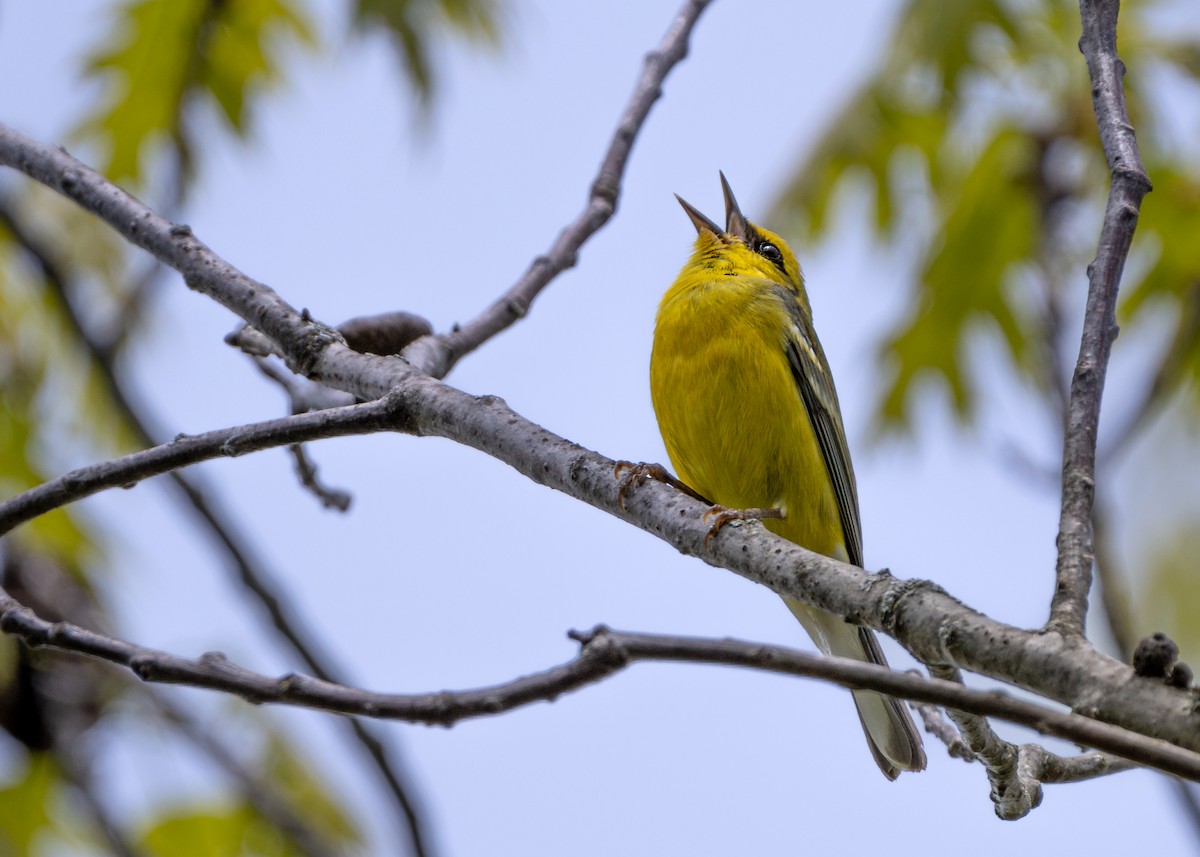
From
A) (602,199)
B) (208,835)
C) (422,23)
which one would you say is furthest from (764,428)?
(208,835)

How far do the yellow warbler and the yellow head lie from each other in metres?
0.47

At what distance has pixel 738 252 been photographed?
572 centimetres

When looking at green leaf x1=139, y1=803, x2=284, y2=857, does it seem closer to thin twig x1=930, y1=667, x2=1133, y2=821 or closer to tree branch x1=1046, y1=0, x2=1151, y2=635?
thin twig x1=930, y1=667, x2=1133, y2=821

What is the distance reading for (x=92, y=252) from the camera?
8.62m

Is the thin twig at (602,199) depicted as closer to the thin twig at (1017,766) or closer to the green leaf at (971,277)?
the thin twig at (1017,766)

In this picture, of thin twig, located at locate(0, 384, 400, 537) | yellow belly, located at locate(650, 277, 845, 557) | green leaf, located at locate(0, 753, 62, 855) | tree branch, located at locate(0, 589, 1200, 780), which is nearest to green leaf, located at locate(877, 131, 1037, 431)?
yellow belly, located at locate(650, 277, 845, 557)

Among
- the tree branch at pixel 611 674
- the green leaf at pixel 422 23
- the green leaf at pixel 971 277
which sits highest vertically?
the green leaf at pixel 422 23

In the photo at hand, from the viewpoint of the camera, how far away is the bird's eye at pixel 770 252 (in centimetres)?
614

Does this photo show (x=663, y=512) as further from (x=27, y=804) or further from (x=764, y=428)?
(x=27, y=804)

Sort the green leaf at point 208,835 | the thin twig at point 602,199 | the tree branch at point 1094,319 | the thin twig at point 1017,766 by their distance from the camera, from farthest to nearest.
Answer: the green leaf at point 208,835
the thin twig at point 602,199
the thin twig at point 1017,766
the tree branch at point 1094,319

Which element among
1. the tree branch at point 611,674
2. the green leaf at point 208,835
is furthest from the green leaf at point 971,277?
the tree branch at point 611,674

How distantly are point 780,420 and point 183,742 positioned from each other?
548cm

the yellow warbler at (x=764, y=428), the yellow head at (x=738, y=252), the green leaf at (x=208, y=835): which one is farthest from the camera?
the green leaf at (x=208, y=835)

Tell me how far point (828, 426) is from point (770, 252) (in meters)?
1.52
